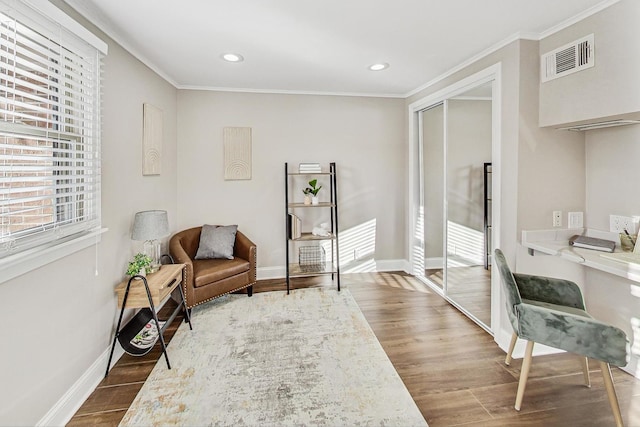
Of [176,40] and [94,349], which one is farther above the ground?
[176,40]

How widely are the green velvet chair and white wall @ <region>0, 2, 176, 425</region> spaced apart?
2.66 metres

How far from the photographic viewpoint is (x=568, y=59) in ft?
7.59

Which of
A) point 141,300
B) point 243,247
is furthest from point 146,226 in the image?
point 243,247

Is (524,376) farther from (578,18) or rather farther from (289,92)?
(289,92)

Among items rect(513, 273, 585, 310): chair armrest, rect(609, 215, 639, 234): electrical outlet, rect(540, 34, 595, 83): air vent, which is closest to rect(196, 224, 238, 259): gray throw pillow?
rect(513, 273, 585, 310): chair armrest

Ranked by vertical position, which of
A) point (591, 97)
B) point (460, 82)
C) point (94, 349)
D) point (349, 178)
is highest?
point (460, 82)

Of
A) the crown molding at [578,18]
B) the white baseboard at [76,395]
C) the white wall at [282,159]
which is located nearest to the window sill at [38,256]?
the white baseboard at [76,395]

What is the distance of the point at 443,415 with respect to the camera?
76.3 inches

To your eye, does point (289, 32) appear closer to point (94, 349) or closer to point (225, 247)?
point (225, 247)

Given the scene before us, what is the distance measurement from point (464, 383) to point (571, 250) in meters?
1.19

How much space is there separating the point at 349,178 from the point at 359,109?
95 centimetres

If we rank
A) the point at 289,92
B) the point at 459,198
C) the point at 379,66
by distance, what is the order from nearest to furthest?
the point at 379,66, the point at 459,198, the point at 289,92

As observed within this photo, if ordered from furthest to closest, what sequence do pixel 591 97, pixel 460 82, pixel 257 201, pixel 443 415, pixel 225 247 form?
pixel 257 201
pixel 225 247
pixel 460 82
pixel 591 97
pixel 443 415

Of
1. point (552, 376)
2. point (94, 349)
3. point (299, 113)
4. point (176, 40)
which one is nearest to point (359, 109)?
point (299, 113)
